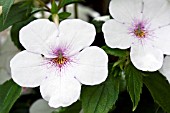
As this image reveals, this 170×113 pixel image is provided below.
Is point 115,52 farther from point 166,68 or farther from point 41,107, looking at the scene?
point 41,107

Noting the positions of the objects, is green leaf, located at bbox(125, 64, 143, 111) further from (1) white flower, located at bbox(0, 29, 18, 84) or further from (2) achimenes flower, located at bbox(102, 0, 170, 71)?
(1) white flower, located at bbox(0, 29, 18, 84)

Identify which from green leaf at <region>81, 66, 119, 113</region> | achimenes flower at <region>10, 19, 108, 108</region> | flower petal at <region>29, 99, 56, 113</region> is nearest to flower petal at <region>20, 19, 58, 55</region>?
achimenes flower at <region>10, 19, 108, 108</region>

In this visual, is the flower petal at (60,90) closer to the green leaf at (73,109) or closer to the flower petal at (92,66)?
the flower petal at (92,66)

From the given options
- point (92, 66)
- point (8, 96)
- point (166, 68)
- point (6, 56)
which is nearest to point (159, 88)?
point (166, 68)

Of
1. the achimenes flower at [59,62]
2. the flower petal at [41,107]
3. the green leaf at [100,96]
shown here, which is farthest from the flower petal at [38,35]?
the flower petal at [41,107]

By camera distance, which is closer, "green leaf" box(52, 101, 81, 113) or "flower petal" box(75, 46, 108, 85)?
"flower petal" box(75, 46, 108, 85)
